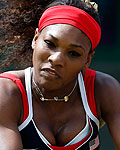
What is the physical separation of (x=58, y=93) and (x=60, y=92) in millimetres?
15

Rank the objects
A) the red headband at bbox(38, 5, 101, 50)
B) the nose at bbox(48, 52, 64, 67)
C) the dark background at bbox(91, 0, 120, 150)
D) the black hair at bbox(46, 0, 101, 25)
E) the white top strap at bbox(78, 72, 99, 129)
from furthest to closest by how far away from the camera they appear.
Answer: the dark background at bbox(91, 0, 120, 150)
the white top strap at bbox(78, 72, 99, 129)
the black hair at bbox(46, 0, 101, 25)
the red headband at bbox(38, 5, 101, 50)
the nose at bbox(48, 52, 64, 67)

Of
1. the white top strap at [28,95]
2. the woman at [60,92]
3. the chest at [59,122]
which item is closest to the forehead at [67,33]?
the woman at [60,92]

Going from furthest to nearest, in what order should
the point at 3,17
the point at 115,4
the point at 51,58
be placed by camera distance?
the point at 115,4
the point at 3,17
the point at 51,58

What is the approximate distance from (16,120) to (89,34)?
2.06 feet

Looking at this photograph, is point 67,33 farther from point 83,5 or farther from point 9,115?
point 9,115

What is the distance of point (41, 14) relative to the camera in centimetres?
249

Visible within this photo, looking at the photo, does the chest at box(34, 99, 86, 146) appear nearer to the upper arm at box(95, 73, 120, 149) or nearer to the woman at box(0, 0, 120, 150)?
the woman at box(0, 0, 120, 150)

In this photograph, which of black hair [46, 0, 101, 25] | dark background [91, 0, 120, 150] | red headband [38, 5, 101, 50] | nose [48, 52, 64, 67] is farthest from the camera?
dark background [91, 0, 120, 150]

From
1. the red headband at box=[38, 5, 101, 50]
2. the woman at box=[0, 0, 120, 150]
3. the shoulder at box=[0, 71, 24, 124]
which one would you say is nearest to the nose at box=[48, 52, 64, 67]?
the woman at box=[0, 0, 120, 150]

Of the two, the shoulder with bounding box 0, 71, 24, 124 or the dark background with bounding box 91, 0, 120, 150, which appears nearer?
the shoulder with bounding box 0, 71, 24, 124

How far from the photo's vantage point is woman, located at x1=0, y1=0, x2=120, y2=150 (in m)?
2.11

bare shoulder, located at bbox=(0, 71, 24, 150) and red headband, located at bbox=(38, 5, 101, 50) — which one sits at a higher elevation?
red headband, located at bbox=(38, 5, 101, 50)

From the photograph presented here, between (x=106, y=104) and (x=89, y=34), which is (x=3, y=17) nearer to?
(x=89, y=34)

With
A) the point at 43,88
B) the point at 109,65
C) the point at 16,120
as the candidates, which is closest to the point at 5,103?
the point at 16,120
